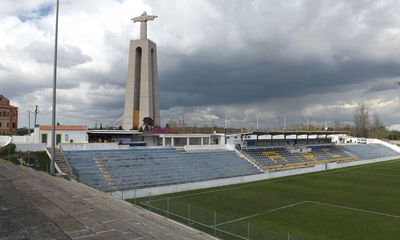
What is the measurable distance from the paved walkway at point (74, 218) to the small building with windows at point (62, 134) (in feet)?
79.4

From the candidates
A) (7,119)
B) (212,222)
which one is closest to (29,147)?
(212,222)

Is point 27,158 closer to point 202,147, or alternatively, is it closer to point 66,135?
point 66,135

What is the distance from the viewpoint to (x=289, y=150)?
63031mm

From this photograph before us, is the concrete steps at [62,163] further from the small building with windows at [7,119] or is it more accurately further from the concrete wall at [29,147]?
the small building with windows at [7,119]

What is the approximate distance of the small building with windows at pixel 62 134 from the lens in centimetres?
4178

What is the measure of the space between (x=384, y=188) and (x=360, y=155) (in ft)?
141

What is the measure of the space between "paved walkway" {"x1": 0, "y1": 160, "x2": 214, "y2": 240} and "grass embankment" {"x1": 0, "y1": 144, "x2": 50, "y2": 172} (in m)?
13.4

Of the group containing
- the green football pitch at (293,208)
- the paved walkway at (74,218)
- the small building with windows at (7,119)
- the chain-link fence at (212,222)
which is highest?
the small building with windows at (7,119)

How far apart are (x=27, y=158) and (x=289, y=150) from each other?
4857 centimetres

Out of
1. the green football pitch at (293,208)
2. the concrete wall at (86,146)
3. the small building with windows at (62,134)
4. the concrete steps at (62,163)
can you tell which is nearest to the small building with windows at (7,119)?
the small building with windows at (62,134)

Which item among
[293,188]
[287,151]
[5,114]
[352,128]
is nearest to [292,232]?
[293,188]

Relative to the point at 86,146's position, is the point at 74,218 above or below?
below

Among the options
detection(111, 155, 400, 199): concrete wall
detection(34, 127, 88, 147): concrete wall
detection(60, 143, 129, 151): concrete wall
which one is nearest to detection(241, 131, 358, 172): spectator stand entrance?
detection(111, 155, 400, 199): concrete wall

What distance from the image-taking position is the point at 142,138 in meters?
Result: 61.7
